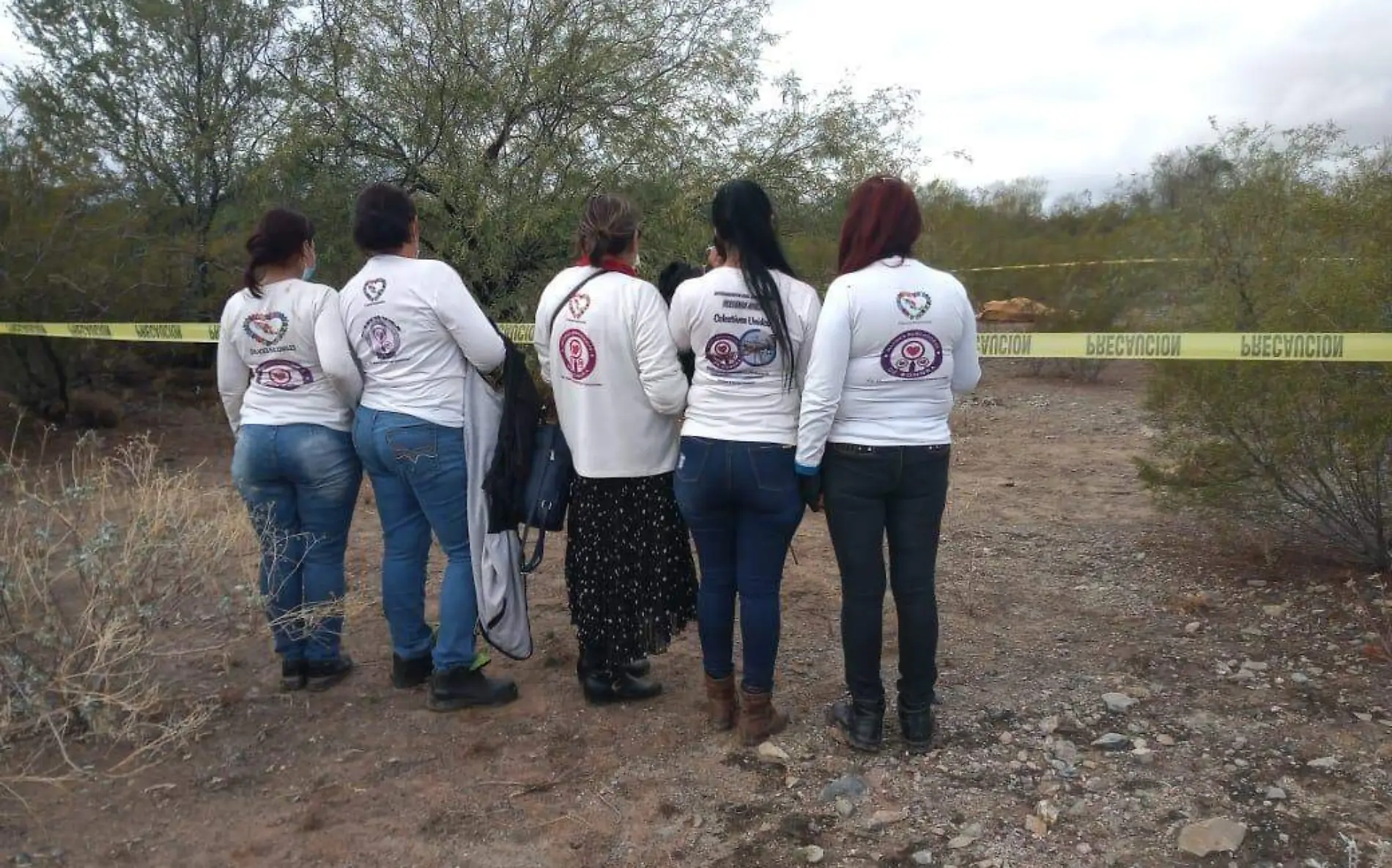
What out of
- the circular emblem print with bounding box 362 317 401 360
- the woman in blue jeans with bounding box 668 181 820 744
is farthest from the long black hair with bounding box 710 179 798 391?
the circular emblem print with bounding box 362 317 401 360

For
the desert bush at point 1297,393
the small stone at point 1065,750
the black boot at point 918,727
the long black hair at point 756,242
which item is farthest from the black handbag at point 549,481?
the desert bush at point 1297,393

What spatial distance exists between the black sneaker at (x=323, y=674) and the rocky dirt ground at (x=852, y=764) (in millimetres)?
69

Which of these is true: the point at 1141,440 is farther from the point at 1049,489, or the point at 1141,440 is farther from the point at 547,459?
the point at 547,459

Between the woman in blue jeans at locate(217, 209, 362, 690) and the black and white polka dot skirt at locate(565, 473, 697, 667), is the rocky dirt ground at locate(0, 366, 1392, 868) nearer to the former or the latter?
the black and white polka dot skirt at locate(565, 473, 697, 667)

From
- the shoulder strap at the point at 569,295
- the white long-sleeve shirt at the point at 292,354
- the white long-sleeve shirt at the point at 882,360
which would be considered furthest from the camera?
the white long-sleeve shirt at the point at 292,354

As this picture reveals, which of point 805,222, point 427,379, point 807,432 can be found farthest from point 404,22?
point 807,432

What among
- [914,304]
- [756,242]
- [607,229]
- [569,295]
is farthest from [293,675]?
[914,304]

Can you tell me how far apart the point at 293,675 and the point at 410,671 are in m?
0.43

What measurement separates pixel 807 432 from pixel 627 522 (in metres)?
0.79

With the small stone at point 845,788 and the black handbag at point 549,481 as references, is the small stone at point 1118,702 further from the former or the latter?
the black handbag at point 549,481

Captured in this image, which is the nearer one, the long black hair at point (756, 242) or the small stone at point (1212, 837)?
the small stone at point (1212, 837)

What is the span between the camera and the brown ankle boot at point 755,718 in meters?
3.31

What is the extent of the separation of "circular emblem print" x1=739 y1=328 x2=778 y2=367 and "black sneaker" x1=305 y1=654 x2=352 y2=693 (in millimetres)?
2030

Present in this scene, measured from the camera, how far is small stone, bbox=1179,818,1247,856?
2.63 meters
